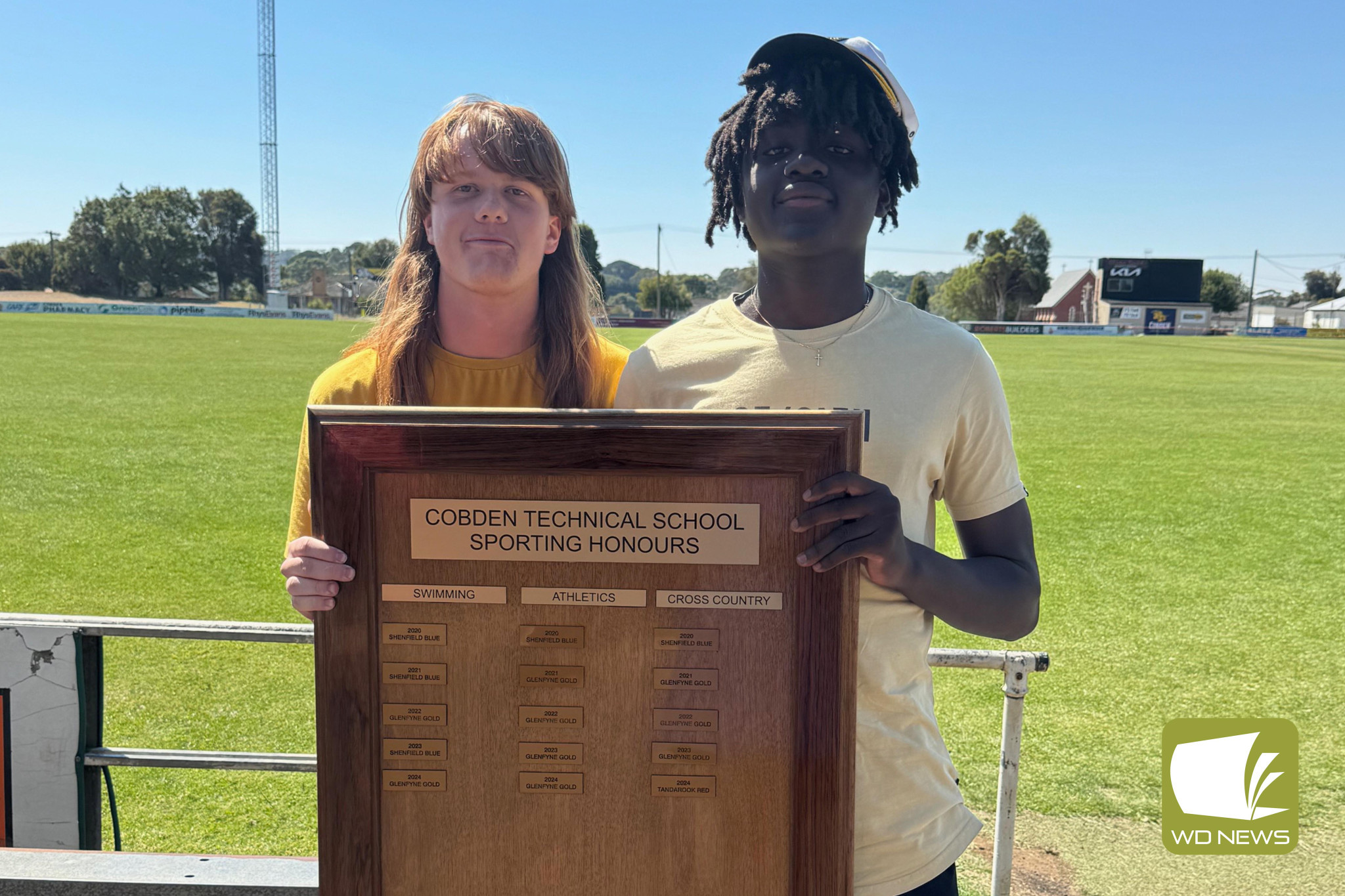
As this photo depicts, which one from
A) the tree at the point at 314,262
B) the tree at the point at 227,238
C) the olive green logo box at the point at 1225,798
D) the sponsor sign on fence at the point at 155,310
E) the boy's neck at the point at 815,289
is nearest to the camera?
the boy's neck at the point at 815,289

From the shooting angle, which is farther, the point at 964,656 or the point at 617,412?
the point at 964,656

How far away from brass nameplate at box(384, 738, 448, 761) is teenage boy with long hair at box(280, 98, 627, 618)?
0.54 metres

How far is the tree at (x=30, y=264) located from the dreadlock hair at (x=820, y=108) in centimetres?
10310

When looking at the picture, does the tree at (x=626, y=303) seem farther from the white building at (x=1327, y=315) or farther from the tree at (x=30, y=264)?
the white building at (x=1327, y=315)

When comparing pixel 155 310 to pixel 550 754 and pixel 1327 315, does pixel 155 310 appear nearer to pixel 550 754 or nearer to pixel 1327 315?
pixel 550 754

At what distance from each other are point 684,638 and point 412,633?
0.36m

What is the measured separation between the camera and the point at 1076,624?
668 centimetres

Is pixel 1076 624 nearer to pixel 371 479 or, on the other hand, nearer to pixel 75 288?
pixel 371 479

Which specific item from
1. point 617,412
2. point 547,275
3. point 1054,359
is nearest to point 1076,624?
point 547,275

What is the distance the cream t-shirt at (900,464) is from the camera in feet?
4.88

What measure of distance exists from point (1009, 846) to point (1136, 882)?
3.94 ft

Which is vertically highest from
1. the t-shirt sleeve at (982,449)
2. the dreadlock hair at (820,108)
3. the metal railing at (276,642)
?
the dreadlock hair at (820,108)

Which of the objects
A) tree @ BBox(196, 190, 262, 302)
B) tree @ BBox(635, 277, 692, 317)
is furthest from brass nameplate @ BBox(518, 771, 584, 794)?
tree @ BBox(196, 190, 262, 302)

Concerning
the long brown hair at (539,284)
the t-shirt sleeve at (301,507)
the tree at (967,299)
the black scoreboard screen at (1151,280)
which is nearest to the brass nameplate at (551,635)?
the t-shirt sleeve at (301,507)
